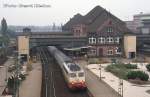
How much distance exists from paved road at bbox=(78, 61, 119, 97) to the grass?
12.8 feet

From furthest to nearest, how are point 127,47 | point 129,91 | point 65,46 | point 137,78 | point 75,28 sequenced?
point 75,28, point 65,46, point 127,47, point 137,78, point 129,91

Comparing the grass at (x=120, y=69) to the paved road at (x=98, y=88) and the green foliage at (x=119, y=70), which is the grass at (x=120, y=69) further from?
the paved road at (x=98, y=88)

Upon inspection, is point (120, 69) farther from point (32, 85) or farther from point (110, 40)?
point (110, 40)

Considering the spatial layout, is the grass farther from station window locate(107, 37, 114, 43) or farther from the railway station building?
station window locate(107, 37, 114, 43)

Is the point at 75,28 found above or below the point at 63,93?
above

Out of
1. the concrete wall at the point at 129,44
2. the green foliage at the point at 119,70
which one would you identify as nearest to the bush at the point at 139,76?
the green foliage at the point at 119,70

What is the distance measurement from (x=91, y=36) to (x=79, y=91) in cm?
4412

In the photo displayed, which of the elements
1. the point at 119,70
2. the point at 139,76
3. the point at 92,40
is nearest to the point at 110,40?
the point at 92,40

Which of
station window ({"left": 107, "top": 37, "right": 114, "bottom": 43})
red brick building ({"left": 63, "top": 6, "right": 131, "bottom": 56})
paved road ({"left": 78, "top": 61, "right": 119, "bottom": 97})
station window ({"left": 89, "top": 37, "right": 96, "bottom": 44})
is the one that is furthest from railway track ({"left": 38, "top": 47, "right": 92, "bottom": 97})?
station window ({"left": 107, "top": 37, "right": 114, "bottom": 43})

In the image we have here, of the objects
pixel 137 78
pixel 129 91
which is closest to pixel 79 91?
pixel 129 91

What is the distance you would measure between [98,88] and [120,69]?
1624 cm

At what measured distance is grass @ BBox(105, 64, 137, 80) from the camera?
5594cm

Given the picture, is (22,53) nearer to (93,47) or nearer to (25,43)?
(25,43)

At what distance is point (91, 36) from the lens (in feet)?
286
